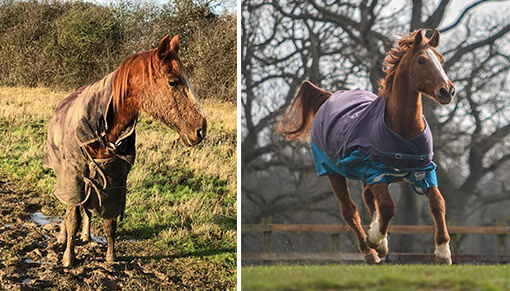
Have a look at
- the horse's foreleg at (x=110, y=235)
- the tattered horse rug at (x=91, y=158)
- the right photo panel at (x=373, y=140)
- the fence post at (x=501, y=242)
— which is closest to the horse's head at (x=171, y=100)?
the tattered horse rug at (x=91, y=158)

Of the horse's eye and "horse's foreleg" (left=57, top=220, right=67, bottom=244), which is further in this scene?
"horse's foreleg" (left=57, top=220, right=67, bottom=244)

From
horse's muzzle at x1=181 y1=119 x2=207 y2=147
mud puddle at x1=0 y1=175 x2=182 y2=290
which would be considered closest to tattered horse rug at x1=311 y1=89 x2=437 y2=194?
horse's muzzle at x1=181 y1=119 x2=207 y2=147

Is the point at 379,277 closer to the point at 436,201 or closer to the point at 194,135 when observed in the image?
the point at 436,201

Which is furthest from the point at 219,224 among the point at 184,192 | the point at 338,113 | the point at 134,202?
the point at 338,113

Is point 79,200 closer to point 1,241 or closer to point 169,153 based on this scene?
point 1,241

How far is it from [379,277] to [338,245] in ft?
2.24

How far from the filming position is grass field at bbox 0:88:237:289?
4191 millimetres

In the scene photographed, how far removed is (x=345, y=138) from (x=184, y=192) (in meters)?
1.57

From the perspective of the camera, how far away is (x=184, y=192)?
4.51 meters

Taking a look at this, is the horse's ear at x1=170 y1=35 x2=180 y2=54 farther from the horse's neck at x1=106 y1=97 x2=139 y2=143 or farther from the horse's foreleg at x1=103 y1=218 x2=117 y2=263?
the horse's foreleg at x1=103 y1=218 x2=117 y2=263

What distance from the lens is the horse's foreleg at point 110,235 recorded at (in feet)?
12.5

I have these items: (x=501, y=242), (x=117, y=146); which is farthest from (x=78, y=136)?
(x=501, y=242)

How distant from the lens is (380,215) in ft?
13.5

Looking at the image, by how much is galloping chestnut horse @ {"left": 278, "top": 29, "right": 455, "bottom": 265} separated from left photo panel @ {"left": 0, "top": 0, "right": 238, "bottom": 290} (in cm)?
110
